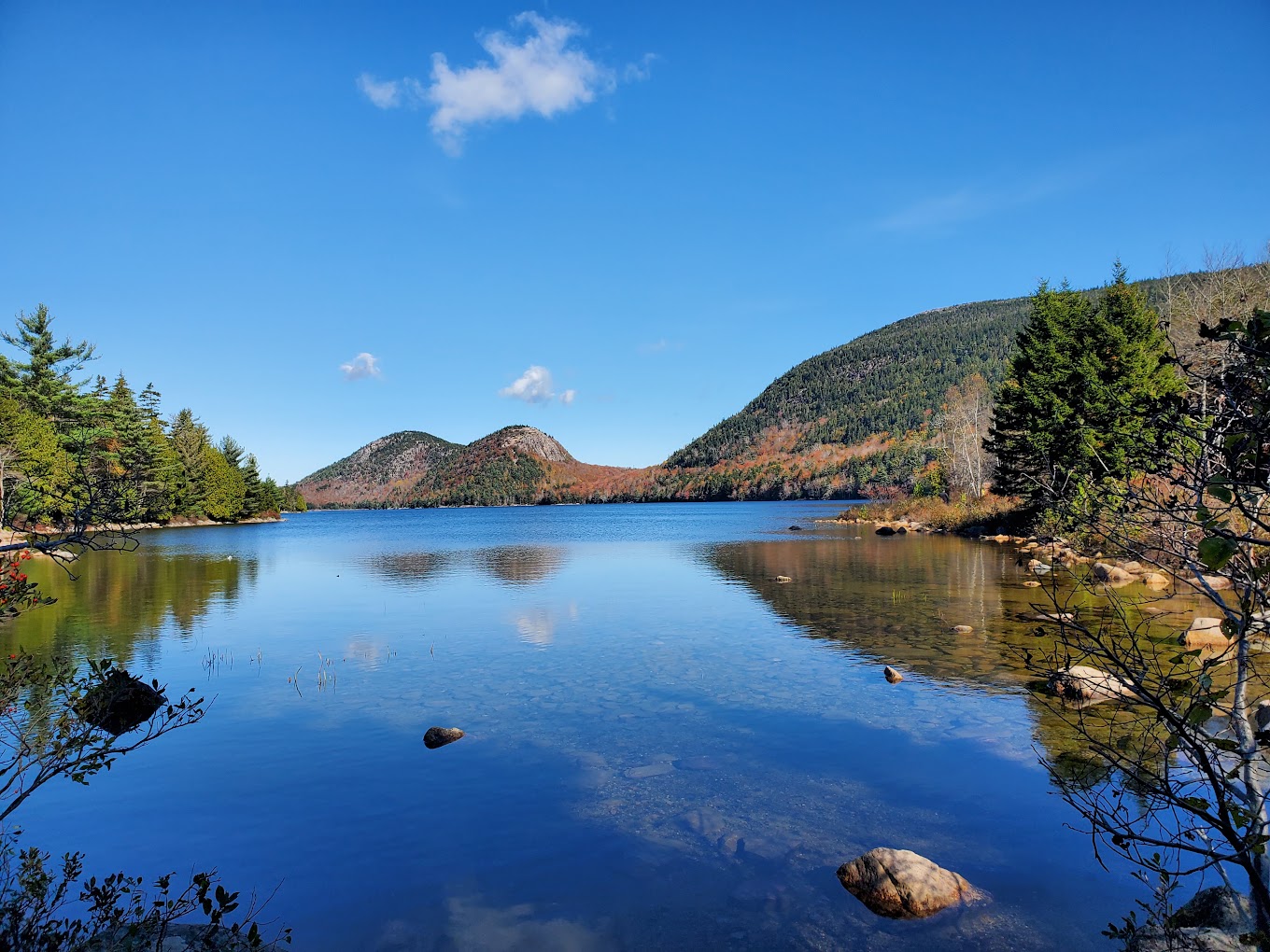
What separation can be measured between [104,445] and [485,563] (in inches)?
2458

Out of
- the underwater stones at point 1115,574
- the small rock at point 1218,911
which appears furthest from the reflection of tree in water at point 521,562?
the small rock at point 1218,911

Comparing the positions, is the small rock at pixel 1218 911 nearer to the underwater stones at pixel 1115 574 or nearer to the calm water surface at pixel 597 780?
the calm water surface at pixel 597 780

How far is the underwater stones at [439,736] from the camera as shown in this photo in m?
13.1

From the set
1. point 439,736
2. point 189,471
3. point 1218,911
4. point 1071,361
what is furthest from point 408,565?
point 189,471

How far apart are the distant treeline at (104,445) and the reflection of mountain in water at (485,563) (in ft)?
43.8

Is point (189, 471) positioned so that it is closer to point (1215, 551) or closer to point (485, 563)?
point (485, 563)

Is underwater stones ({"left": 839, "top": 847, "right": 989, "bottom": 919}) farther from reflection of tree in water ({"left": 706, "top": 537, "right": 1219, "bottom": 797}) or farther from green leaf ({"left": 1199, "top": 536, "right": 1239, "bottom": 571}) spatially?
green leaf ({"left": 1199, "top": 536, "right": 1239, "bottom": 571})

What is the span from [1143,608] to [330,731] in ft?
77.9

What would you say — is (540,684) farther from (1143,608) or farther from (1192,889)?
(1143,608)

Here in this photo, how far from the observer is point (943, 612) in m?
24.7

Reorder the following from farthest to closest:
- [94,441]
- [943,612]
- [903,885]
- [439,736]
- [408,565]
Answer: [94,441] < [408,565] < [943,612] < [439,736] < [903,885]

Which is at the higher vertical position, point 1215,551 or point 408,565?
point 1215,551

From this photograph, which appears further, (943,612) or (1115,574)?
(1115,574)

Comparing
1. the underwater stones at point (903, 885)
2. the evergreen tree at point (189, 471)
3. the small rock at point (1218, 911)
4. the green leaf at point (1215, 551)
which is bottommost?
the underwater stones at point (903, 885)
